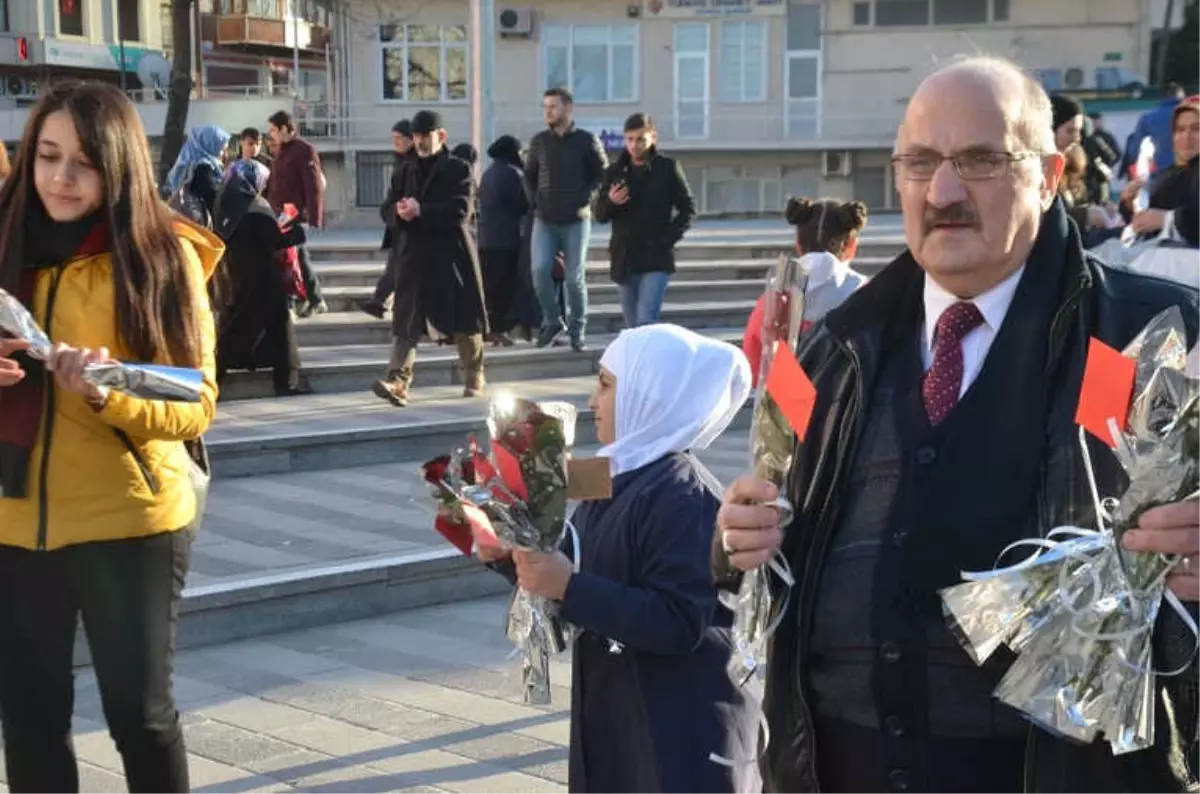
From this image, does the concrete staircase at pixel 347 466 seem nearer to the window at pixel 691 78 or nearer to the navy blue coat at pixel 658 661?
the navy blue coat at pixel 658 661

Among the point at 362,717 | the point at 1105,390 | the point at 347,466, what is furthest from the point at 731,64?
the point at 1105,390

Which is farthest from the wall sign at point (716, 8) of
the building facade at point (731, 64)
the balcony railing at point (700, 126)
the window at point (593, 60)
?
the balcony railing at point (700, 126)

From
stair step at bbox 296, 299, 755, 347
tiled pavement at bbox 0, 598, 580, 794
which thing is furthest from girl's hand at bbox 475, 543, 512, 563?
stair step at bbox 296, 299, 755, 347

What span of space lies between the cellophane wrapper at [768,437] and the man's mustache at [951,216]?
290 mm

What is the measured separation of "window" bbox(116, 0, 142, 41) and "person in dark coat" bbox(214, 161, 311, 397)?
48831 mm

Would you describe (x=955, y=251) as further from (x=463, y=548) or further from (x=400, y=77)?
(x=400, y=77)

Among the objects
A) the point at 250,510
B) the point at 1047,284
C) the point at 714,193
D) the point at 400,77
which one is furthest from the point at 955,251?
the point at 400,77

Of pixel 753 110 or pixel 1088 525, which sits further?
pixel 753 110

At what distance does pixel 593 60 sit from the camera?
40781 mm

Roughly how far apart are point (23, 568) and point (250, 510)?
555 centimetres

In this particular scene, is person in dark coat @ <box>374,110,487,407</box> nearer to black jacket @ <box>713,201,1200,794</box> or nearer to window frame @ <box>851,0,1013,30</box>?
black jacket @ <box>713,201,1200,794</box>

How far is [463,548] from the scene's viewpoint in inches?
132

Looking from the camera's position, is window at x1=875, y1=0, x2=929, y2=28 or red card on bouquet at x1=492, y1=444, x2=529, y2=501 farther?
window at x1=875, y1=0, x2=929, y2=28

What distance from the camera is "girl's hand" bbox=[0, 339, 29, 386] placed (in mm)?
3877
